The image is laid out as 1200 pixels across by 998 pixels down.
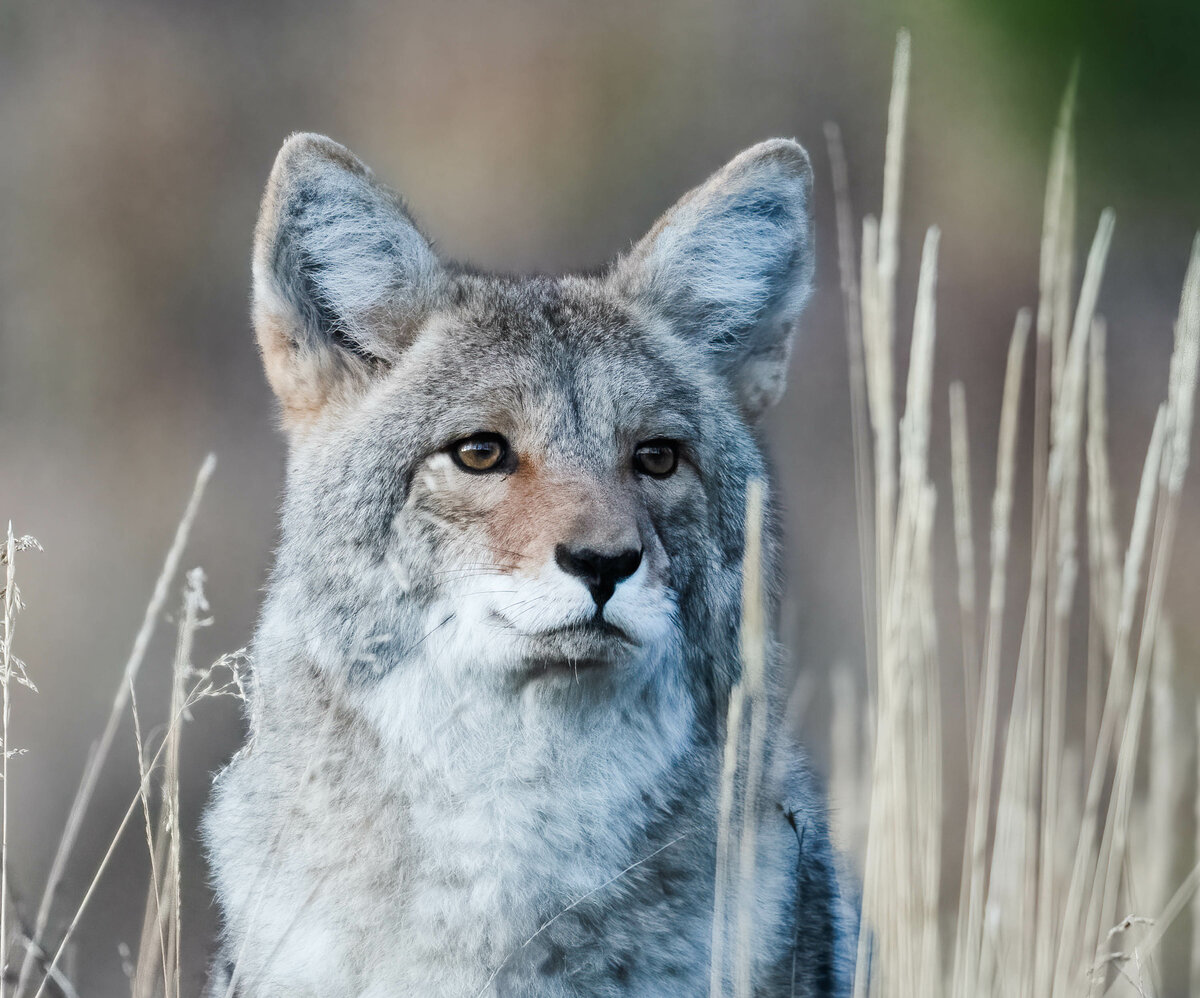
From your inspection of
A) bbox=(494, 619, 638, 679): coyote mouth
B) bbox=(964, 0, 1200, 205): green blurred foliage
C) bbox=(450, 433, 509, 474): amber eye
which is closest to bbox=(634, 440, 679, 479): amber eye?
bbox=(450, 433, 509, 474): amber eye

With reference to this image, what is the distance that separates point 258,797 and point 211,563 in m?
4.39

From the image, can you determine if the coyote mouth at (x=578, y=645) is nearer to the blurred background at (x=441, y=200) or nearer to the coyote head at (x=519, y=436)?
the coyote head at (x=519, y=436)

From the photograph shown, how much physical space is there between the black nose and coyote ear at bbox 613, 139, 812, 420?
45.0 inches

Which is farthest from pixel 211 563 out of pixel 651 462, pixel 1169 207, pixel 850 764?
pixel 1169 207

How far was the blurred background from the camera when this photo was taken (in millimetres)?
7086

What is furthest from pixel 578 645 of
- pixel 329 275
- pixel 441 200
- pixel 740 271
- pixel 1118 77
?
pixel 1118 77

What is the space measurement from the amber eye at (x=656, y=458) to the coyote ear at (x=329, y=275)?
0.73 metres

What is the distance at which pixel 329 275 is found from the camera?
3.43 metres

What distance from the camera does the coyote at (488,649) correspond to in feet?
9.04

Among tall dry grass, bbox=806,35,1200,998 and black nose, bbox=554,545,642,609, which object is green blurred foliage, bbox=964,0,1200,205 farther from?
black nose, bbox=554,545,642,609

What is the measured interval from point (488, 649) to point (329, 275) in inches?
47.5

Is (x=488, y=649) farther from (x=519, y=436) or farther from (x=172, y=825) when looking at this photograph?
(x=172, y=825)

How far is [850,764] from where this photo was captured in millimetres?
4637

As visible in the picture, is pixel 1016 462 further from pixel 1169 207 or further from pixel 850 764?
pixel 850 764
